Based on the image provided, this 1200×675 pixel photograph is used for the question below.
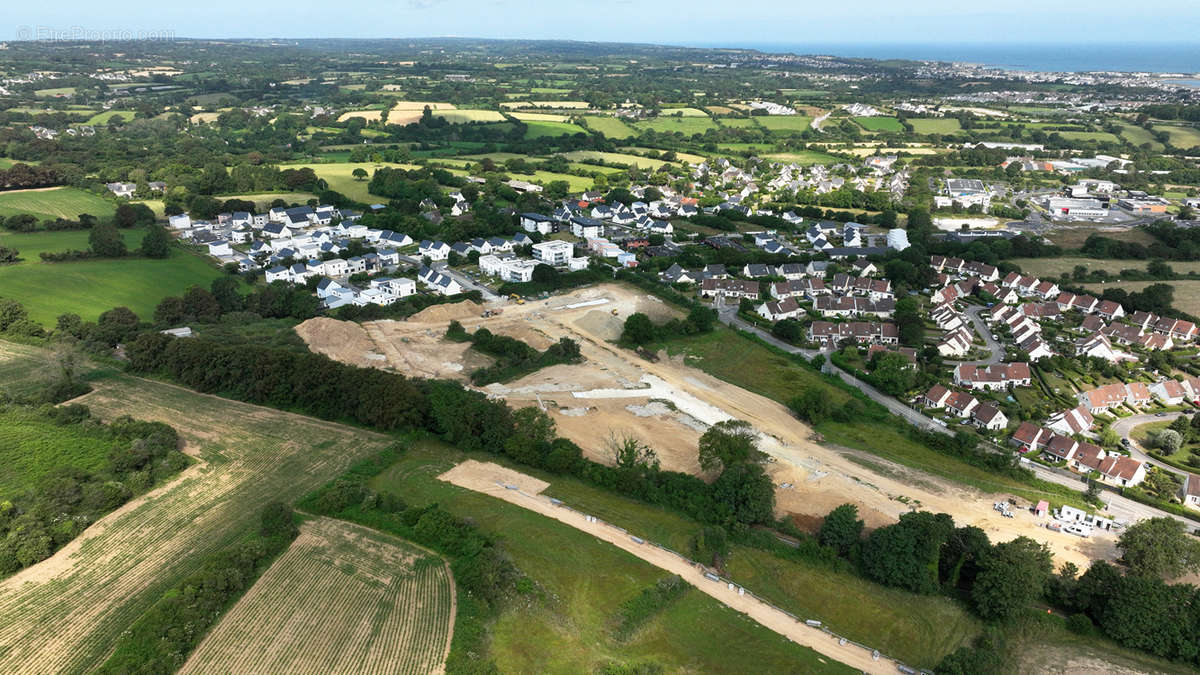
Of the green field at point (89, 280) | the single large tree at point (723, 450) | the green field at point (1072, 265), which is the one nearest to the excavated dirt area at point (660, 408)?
the single large tree at point (723, 450)

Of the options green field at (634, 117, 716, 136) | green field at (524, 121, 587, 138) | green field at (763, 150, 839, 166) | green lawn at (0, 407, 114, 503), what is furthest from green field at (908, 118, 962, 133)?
green lawn at (0, 407, 114, 503)

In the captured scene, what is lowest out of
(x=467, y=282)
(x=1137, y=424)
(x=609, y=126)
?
(x=1137, y=424)

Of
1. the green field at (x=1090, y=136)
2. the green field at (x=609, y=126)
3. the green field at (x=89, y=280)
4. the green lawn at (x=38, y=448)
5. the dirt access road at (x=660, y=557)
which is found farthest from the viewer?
the green field at (x=609, y=126)

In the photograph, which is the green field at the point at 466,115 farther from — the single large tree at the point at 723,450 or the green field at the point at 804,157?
the single large tree at the point at 723,450

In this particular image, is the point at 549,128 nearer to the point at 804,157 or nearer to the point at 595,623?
the point at 804,157

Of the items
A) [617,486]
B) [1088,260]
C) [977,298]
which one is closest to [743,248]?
[977,298]

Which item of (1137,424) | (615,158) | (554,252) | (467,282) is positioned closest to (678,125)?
(615,158)

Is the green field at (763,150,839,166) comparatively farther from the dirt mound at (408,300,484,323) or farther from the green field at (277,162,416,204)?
the dirt mound at (408,300,484,323)
